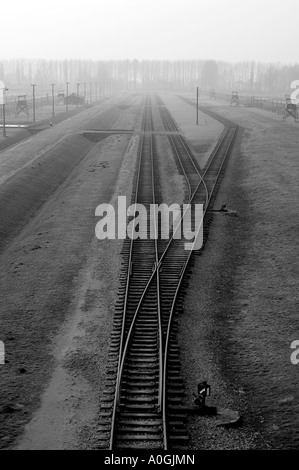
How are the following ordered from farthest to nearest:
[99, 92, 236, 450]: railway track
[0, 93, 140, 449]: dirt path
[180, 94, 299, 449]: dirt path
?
[0, 93, 140, 449]: dirt path
[180, 94, 299, 449]: dirt path
[99, 92, 236, 450]: railway track

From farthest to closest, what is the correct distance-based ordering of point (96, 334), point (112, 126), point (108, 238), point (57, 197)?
point (112, 126)
point (57, 197)
point (108, 238)
point (96, 334)

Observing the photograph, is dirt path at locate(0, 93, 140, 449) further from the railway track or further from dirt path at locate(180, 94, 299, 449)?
dirt path at locate(180, 94, 299, 449)

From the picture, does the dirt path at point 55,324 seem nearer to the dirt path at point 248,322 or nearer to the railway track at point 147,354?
the railway track at point 147,354

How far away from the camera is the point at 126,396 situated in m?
12.5

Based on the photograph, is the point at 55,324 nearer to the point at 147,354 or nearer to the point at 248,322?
the point at 147,354

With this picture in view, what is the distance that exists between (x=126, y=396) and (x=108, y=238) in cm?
1219

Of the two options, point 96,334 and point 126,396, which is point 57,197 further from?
point 126,396

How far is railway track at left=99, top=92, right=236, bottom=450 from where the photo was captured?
1119 centimetres

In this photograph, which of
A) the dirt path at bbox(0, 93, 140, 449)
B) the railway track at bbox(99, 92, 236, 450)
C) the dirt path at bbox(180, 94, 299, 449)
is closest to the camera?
the railway track at bbox(99, 92, 236, 450)

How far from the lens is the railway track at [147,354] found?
440 inches

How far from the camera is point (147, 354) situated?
14.3m

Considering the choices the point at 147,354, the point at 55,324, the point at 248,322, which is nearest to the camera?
the point at 147,354

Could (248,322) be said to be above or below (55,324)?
above

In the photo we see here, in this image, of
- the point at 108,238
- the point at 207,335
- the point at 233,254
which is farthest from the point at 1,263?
the point at 207,335
